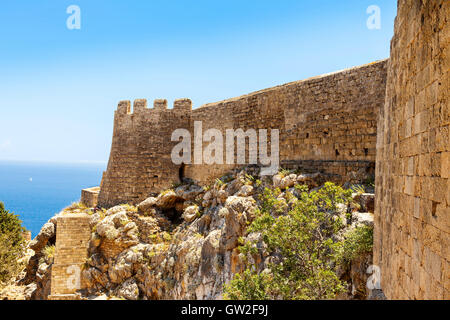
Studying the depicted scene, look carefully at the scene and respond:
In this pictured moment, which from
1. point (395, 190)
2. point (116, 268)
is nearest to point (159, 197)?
point (116, 268)

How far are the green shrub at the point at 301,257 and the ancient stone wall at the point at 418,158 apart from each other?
1450mm

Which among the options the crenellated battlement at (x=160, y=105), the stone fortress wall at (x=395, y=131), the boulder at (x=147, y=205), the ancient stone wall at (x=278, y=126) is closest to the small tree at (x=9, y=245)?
the ancient stone wall at (x=278, y=126)

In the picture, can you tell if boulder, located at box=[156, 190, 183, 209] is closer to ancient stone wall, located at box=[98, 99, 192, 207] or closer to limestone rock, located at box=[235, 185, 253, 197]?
ancient stone wall, located at box=[98, 99, 192, 207]

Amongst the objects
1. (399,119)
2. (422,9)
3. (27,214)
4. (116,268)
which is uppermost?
(422,9)

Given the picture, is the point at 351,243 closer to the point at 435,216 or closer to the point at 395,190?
the point at 395,190

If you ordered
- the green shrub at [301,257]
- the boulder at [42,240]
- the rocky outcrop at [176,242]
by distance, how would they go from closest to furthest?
the green shrub at [301,257], the rocky outcrop at [176,242], the boulder at [42,240]

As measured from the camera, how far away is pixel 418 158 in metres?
3.79

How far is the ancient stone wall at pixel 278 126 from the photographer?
10250 mm

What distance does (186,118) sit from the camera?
1731 cm

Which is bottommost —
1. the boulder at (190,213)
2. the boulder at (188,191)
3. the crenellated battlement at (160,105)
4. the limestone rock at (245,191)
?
the boulder at (190,213)

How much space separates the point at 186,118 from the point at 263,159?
17.4 feet

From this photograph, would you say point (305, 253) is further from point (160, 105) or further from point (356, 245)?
point (160, 105)

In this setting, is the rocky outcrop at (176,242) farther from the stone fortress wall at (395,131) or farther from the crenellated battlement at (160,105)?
the crenellated battlement at (160,105)
